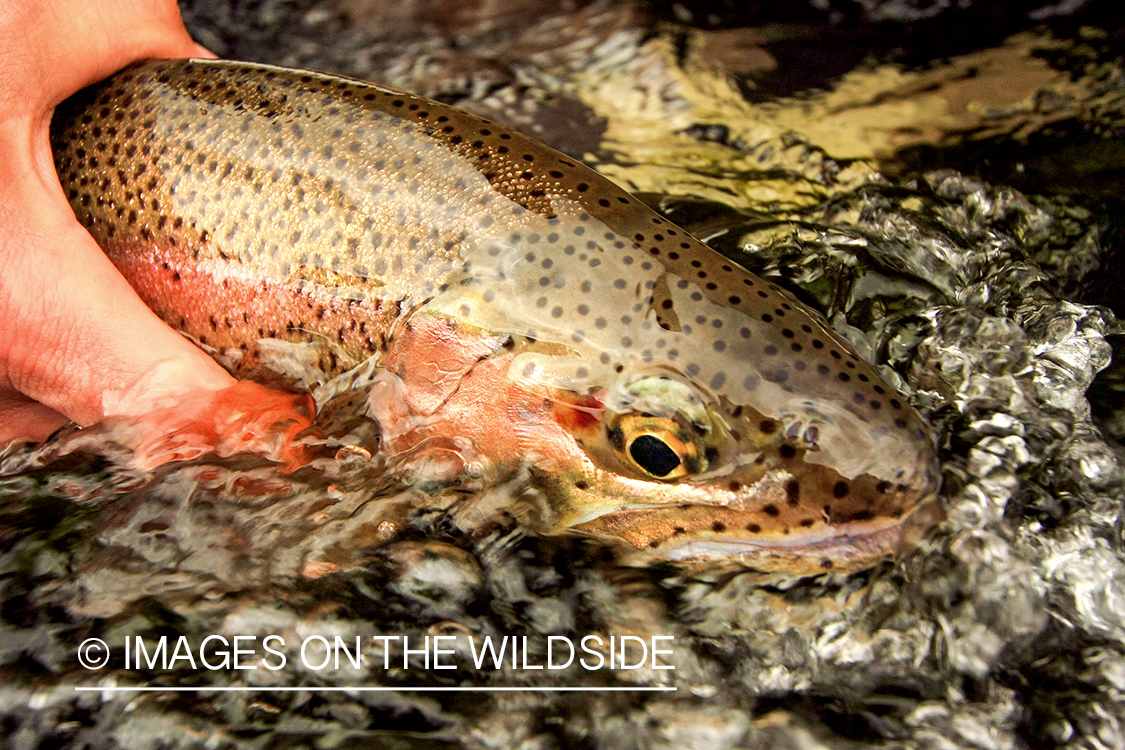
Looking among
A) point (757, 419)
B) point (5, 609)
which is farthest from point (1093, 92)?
point (5, 609)

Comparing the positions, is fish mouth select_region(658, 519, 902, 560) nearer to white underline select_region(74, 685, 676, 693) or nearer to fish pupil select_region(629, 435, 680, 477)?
fish pupil select_region(629, 435, 680, 477)

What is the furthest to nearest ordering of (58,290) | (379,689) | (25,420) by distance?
(25,420), (58,290), (379,689)

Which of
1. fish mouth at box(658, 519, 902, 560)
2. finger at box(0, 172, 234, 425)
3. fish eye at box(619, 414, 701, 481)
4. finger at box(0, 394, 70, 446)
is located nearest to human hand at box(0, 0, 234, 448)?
finger at box(0, 172, 234, 425)

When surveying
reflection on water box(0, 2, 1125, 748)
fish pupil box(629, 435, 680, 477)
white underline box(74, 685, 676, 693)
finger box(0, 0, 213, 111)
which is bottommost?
white underline box(74, 685, 676, 693)

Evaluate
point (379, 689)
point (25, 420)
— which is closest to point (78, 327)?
point (25, 420)

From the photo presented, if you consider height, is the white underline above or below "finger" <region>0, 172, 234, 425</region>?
below

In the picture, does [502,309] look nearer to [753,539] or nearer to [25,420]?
[753,539]

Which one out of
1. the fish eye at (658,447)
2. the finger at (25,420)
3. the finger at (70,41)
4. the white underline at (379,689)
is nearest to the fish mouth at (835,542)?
the fish eye at (658,447)
